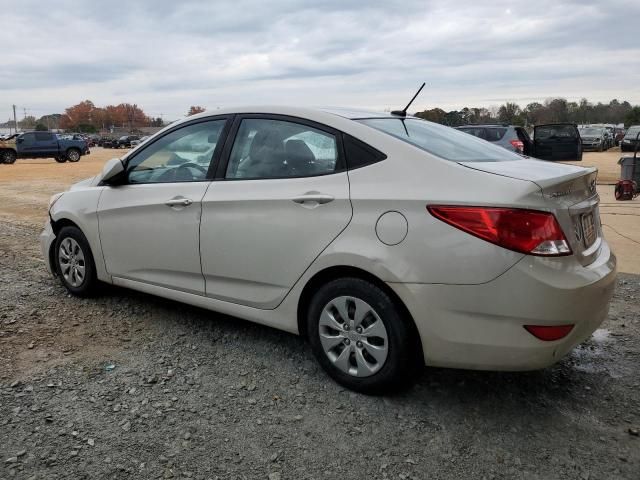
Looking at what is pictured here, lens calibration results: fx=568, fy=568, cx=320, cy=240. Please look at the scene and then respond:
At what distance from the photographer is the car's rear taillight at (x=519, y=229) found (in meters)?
2.61

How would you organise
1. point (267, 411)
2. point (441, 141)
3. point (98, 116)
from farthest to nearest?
point (98, 116) → point (441, 141) → point (267, 411)

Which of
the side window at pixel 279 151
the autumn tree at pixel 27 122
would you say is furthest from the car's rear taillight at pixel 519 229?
the autumn tree at pixel 27 122

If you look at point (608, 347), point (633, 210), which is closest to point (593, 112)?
point (633, 210)

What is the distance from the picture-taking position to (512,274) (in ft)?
8.55

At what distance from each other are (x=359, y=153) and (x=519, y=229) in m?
0.98

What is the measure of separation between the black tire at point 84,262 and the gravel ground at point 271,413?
0.51m

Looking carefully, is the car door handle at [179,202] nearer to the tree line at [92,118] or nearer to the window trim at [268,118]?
the window trim at [268,118]

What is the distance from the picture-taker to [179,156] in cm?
405

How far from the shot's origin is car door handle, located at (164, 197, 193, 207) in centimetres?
375

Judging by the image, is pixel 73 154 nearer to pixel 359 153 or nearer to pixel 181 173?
pixel 181 173

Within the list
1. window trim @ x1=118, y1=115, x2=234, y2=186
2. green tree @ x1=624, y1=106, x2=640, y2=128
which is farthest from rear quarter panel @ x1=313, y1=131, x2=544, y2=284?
green tree @ x1=624, y1=106, x2=640, y2=128

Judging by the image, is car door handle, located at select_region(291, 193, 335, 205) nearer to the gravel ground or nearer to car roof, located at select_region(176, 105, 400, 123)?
car roof, located at select_region(176, 105, 400, 123)

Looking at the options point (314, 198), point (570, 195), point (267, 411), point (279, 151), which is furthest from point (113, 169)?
point (570, 195)

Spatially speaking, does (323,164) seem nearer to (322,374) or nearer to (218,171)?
(218,171)
